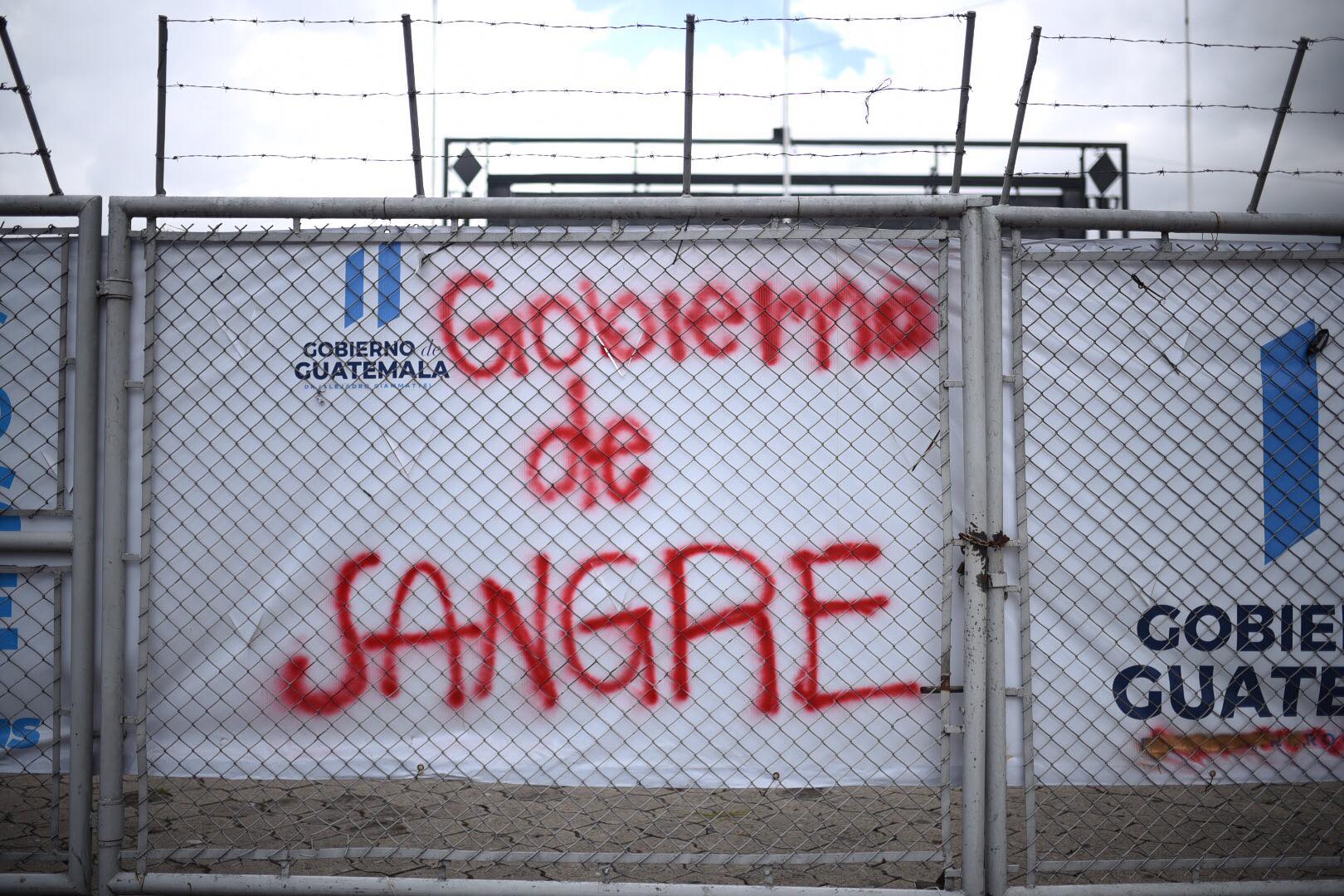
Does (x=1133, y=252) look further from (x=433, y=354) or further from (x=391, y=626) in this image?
(x=391, y=626)

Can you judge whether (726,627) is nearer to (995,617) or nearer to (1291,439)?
(995,617)

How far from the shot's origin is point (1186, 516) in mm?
2682

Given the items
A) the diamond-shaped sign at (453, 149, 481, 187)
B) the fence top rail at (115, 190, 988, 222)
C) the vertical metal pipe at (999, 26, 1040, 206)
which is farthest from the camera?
the diamond-shaped sign at (453, 149, 481, 187)

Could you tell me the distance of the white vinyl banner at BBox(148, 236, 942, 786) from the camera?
8.63ft

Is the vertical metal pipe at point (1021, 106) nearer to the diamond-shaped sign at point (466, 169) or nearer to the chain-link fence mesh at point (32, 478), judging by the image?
the chain-link fence mesh at point (32, 478)

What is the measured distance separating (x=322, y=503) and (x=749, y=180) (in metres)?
11.4

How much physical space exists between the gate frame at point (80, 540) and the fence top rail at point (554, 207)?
0.20 m

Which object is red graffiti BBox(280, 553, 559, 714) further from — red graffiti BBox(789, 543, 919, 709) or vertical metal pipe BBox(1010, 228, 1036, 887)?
vertical metal pipe BBox(1010, 228, 1036, 887)

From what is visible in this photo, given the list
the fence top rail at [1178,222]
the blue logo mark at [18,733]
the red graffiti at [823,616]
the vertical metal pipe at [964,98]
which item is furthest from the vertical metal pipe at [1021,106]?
the blue logo mark at [18,733]

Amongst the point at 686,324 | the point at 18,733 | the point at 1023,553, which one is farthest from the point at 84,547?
the point at 1023,553

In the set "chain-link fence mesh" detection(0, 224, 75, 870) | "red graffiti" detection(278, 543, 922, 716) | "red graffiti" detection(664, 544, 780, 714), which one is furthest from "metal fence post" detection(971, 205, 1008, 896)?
"chain-link fence mesh" detection(0, 224, 75, 870)

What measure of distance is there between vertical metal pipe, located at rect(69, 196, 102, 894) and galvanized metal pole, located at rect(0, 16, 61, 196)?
3.75 ft

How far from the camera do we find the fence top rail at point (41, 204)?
2615 mm

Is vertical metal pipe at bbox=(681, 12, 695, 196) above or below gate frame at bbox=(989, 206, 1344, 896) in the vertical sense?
above
